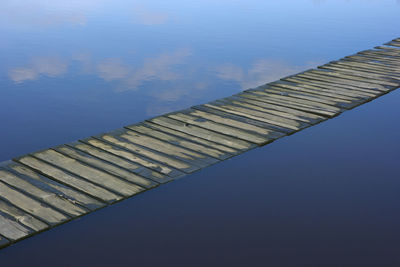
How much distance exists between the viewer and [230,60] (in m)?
9.98

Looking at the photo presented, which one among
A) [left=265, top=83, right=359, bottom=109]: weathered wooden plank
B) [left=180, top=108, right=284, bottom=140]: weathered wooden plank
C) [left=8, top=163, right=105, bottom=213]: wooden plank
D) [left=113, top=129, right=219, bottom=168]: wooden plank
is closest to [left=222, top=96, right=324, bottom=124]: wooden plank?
[left=180, top=108, right=284, bottom=140]: weathered wooden plank

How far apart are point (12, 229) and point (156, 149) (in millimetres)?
1894

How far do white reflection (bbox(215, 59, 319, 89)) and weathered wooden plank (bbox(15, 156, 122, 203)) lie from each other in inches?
153

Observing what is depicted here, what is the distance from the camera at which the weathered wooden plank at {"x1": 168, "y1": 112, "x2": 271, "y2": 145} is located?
595 centimetres

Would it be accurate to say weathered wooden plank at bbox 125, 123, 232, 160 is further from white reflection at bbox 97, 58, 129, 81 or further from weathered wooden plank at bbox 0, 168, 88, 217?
white reflection at bbox 97, 58, 129, 81

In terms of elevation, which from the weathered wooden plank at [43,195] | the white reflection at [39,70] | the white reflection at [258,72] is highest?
the white reflection at [39,70]

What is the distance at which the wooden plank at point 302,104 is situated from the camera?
690 cm

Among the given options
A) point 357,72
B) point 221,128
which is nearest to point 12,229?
point 221,128

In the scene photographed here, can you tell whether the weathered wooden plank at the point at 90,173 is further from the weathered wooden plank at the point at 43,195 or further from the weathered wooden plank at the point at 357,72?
the weathered wooden plank at the point at 357,72

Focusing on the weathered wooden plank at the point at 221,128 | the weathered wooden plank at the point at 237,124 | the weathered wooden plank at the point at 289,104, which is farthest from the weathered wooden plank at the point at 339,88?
the weathered wooden plank at the point at 221,128

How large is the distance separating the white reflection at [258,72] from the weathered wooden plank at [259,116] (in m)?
1.26

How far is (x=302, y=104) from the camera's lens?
721 centimetres

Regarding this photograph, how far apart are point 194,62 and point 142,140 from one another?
13.8 ft

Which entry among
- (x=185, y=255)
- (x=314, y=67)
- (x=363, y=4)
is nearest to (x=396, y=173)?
(x=185, y=255)
